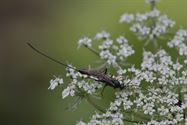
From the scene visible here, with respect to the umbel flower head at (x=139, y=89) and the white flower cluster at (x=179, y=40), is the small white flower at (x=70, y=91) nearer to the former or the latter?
the umbel flower head at (x=139, y=89)

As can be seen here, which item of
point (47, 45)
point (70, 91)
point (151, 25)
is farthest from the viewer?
point (47, 45)

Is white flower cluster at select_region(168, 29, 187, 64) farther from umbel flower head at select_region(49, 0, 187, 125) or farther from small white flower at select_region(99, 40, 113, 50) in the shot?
small white flower at select_region(99, 40, 113, 50)

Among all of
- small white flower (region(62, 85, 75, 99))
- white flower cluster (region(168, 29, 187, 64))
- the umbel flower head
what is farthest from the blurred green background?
small white flower (region(62, 85, 75, 99))

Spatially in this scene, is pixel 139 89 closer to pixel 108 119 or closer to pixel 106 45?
pixel 108 119

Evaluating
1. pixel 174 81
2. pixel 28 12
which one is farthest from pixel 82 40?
pixel 28 12

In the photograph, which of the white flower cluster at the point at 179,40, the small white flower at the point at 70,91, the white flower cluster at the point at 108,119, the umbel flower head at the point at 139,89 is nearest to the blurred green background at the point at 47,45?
the white flower cluster at the point at 179,40

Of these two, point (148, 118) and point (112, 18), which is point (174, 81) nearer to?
point (148, 118)

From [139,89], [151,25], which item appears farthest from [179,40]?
[139,89]
